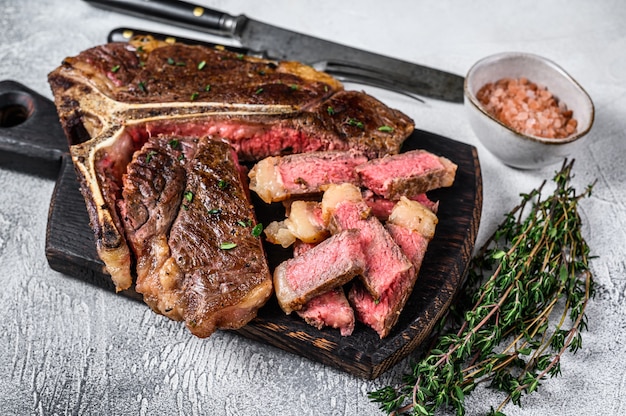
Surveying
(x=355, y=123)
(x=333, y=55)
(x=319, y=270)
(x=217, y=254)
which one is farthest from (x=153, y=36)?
(x=319, y=270)

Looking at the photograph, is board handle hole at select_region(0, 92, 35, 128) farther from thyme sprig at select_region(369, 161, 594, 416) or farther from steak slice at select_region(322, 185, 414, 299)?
thyme sprig at select_region(369, 161, 594, 416)

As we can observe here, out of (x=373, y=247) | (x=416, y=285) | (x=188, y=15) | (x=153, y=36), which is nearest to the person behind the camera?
(x=373, y=247)

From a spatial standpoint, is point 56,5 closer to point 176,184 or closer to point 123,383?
point 176,184

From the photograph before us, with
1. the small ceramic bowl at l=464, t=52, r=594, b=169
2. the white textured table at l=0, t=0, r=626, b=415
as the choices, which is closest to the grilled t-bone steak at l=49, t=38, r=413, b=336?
the white textured table at l=0, t=0, r=626, b=415

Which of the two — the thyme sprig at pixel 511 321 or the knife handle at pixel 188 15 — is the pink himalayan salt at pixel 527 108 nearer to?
the thyme sprig at pixel 511 321

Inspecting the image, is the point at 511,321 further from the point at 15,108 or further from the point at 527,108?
the point at 15,108

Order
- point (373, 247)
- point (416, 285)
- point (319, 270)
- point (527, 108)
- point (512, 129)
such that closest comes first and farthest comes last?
point (319, 270), point (373, 247), point (416, 285), point (512, 129), point (527, 108)

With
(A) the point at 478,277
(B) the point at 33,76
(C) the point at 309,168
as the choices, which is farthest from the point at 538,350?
(B) the point at 33,76
